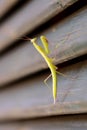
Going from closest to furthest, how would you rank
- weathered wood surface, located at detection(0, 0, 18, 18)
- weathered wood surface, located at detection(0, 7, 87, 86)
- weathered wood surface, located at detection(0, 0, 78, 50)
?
weathered wood surface, located at detection(0, 7, 87, 86) < weathered wood surface, located at detection(0, 0, 78, 50) < weathered wood surface, located at detection(0, 0, 18, 18)

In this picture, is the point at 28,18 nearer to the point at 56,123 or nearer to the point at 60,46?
the point at 60,46

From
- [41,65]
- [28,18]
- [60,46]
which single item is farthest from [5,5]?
[60,46]

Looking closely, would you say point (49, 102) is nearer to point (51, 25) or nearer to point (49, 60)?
point (49, 60)

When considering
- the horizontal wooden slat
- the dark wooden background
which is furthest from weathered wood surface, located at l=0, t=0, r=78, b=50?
the horizontal wooden slat

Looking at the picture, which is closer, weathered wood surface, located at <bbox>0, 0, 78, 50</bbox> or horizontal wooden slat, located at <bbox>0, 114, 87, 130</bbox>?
horizontal wooden slat, located at <bbox>0, 114, 87, 130</bbox>

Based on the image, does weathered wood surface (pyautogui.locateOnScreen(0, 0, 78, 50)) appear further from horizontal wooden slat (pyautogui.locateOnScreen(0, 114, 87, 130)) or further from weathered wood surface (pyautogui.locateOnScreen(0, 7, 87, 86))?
horizontal wooden slat (pyautogui.locateOnScreen(0, 114, 87, 130))

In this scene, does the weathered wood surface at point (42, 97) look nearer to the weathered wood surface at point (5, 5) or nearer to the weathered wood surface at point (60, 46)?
the weathered wood surface at point (60, 46)

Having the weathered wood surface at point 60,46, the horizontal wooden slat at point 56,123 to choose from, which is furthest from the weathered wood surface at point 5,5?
the horizontal wooden slat at point 56,123
